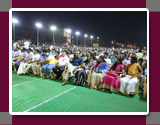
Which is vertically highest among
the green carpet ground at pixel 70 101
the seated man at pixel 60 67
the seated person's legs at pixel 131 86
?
the seated man at pixel 60 67

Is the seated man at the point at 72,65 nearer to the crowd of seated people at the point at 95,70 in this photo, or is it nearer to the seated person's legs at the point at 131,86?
the crowd of seated people at the point at 95,70

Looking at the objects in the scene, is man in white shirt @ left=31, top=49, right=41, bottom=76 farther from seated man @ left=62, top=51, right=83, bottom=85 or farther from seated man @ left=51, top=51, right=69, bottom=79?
seated man @ left=62, top=51, right=83, bottom=85

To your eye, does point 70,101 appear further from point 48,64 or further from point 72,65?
point 48,64

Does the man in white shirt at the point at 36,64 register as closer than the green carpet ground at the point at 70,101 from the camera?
No

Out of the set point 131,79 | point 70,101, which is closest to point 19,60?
point 70,101

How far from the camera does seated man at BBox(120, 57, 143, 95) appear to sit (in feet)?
11.6

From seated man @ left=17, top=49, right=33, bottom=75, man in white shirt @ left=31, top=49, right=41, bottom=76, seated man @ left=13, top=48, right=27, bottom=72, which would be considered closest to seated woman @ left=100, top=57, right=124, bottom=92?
man in white shirt @ left=31, top=49, right=41, bottom=76

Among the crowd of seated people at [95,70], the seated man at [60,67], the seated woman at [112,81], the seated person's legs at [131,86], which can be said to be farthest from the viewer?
the seated man at [60,67]

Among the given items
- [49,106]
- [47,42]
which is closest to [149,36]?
[49,106]

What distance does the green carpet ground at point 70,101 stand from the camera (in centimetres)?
275

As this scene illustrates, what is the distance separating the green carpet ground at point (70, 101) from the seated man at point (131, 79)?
21cm

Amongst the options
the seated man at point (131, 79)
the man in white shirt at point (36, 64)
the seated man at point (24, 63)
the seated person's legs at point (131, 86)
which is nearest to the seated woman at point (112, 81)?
the seated man at point (131, 79)
